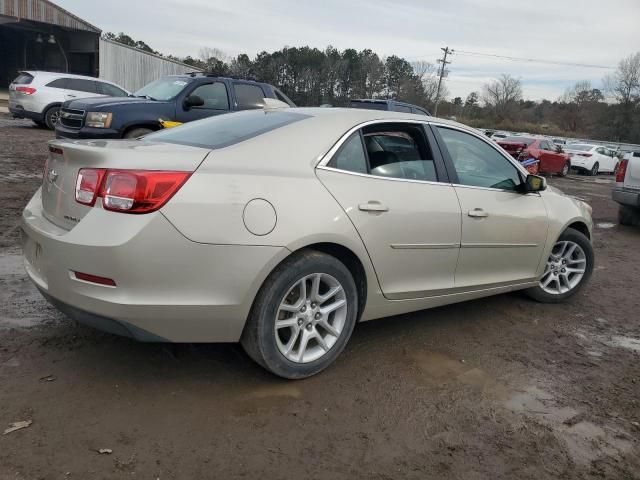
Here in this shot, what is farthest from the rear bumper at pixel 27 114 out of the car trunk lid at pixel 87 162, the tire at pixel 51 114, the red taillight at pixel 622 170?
the red taillight at pixel 622 170

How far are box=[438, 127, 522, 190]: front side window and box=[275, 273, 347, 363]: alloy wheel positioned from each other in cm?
138

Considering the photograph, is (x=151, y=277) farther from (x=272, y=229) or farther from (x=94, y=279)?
(x=272, y=229)

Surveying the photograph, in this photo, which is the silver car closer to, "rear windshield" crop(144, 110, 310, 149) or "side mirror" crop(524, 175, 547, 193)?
"rear windshield" crop(144, 110, 310, 149)

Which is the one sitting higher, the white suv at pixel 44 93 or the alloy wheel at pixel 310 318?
the white suv at pixel 44 93

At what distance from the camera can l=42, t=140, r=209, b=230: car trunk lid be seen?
9.04 ft

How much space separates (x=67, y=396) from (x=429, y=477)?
6.03 feet

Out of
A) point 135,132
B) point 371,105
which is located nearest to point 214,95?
point 135,132

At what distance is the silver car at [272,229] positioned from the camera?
2654mm

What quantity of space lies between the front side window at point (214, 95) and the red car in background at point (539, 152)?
11883mm

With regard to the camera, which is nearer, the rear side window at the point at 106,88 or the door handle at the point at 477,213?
the door handle at the point at 477,213

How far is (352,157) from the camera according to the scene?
3.41m

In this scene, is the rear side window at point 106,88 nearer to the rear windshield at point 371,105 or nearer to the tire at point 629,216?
the rear windshield at point 371,105

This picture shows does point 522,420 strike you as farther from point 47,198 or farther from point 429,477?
point 47,198

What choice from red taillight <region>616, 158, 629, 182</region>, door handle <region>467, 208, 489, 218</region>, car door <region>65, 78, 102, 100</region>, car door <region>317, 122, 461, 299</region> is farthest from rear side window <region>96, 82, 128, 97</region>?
door handle <region>467, 208, 489, 218</region>
